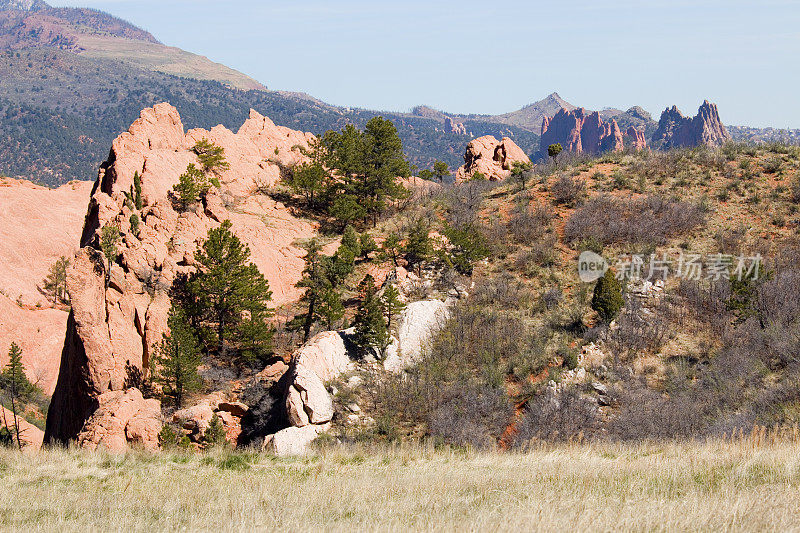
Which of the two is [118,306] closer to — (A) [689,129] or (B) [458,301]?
(B) [458,301]

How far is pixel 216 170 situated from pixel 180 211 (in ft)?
19.1

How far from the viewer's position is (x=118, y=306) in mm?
17172

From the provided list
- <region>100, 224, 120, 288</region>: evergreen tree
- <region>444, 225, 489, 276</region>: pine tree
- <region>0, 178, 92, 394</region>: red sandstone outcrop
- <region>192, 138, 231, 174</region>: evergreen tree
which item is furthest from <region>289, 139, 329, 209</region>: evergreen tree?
<region>0, 178, 92, 394</region>: red sandstone outcrop

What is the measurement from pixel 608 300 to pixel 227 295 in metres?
12.6

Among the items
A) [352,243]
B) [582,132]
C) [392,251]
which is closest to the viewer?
[392,251]

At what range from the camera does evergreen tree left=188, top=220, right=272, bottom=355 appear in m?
17.5

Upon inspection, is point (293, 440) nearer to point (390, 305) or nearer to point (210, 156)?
point (390, 305)

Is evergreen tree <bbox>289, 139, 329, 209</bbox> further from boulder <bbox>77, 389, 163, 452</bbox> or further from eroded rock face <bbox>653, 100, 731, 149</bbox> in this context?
eroded rock face <bbox>653, 100, 731, 149</bbox>

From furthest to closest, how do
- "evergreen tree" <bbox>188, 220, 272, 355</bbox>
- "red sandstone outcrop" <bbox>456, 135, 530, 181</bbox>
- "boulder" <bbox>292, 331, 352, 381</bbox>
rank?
"red sandstone outcrop" <bbox>456, 135, 530, 181</bbox>, "evergreen tree" <bbox>188, 220, 272, 355</bbox>, "boulder" <bbox>292, 331, 352, 381</bbox>

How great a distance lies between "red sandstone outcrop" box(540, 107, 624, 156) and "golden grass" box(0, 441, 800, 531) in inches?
6222

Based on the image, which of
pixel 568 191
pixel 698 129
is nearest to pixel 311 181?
pixel 568 191

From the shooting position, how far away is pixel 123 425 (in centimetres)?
1427

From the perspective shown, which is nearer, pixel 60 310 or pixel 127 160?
pixel 127 160

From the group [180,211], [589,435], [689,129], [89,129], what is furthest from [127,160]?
[89,129]
